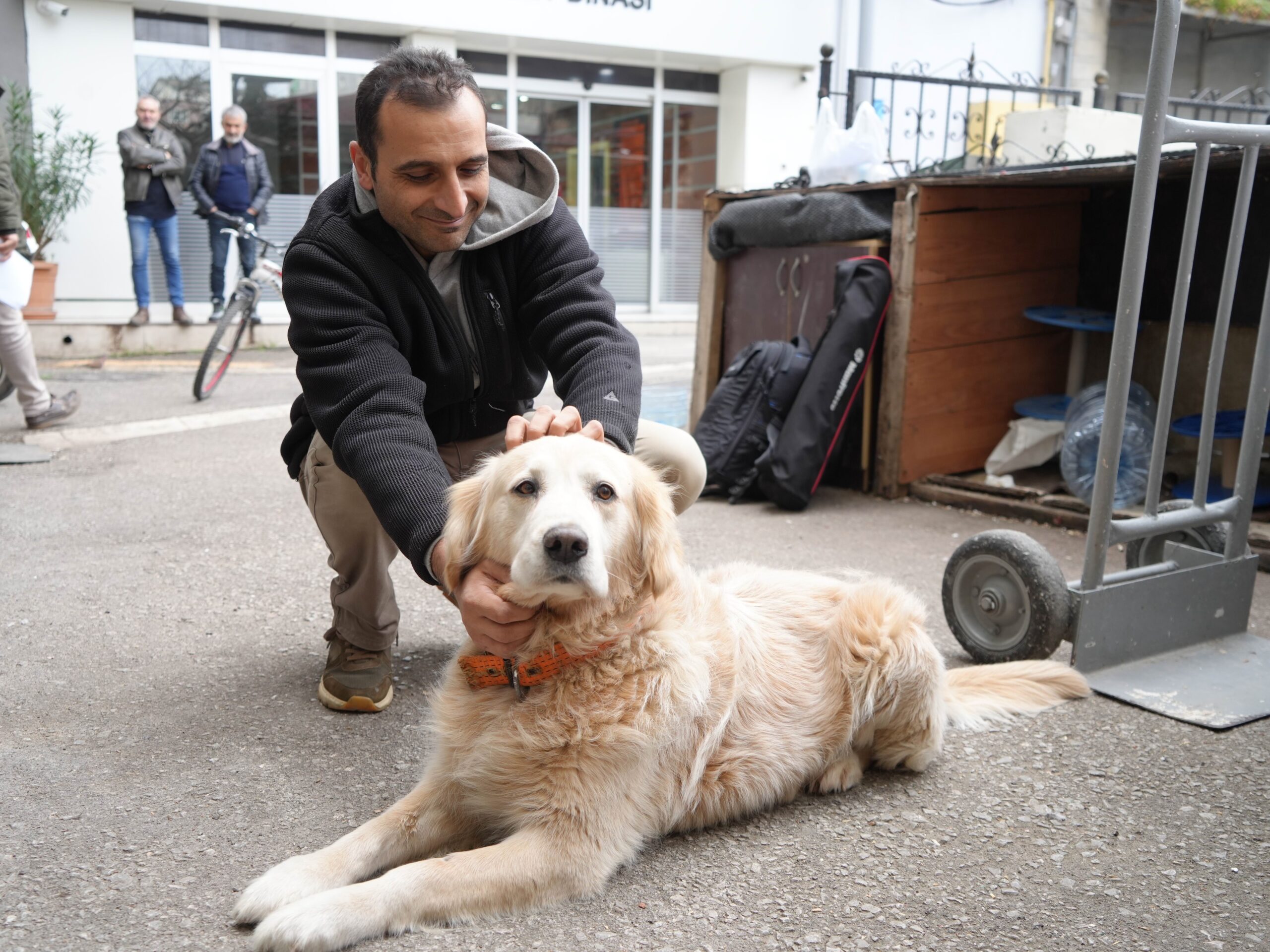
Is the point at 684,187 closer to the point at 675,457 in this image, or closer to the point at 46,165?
the point at 46,165

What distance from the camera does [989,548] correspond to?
2.99 metres

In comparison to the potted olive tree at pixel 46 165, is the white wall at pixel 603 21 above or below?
above

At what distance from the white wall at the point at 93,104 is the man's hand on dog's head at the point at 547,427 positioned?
33.0 feet

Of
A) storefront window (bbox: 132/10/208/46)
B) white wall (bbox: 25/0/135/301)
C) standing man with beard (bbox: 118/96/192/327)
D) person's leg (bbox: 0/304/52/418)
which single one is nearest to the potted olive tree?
white wall (bbox: 25/0/135/301)

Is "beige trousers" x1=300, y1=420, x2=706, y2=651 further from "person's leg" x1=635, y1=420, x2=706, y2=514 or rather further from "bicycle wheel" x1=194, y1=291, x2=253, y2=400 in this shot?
"bicycle wheel" x1=194, y1=291, x2=253, y2=400

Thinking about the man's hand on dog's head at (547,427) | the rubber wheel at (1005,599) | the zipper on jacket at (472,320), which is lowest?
the rubber wheel at (1005,599)

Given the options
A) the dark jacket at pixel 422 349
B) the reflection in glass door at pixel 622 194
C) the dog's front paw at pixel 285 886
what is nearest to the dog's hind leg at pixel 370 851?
the dog's front paw at pixel 285 886

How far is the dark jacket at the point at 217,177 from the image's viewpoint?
9844mm

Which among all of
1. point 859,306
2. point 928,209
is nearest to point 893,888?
point 859,306

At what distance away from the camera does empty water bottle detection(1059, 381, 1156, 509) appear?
462 cm

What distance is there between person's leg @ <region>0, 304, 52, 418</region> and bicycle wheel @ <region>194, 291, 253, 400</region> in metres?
1.16

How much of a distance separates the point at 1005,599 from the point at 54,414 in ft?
18.9

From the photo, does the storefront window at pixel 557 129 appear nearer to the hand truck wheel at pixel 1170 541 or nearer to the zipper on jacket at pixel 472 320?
the hand truck wheel at pixel 1170 541

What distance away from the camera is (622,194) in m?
13.2
